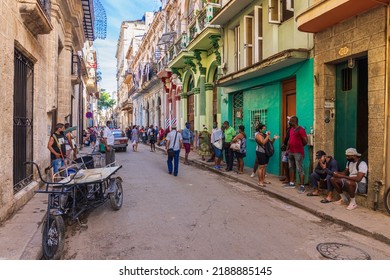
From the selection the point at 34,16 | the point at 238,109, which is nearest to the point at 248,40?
the point at 238,109

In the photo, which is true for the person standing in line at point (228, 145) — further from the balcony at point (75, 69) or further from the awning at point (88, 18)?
the balcony at point (75, 69)

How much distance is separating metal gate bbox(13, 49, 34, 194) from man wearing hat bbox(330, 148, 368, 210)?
6.56 meters

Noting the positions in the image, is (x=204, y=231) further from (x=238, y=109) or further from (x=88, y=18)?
(x=88, y=18)

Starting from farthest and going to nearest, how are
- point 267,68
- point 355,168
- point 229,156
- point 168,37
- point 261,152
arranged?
point 168,37 < point 229,156 < point 267,68 < point 261,152 < point 355,168

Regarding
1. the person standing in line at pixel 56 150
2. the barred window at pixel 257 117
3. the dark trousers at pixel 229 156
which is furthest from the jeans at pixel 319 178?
the person standing in line at pixel 56 150

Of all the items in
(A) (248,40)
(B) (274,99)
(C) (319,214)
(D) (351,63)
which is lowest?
(C) (319,214)

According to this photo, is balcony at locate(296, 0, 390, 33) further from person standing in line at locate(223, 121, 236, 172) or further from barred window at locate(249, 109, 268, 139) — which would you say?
person standing in line at locate(223, 121, 236, 172)

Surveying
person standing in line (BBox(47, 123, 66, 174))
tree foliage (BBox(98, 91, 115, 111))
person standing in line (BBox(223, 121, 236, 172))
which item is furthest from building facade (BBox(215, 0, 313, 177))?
tree foliage (BBox(98, 91, 115, 111))

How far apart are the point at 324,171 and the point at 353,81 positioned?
223cm

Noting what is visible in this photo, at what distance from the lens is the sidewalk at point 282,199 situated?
14.4 ft

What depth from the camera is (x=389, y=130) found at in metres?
6.11

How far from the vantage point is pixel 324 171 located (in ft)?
23.3

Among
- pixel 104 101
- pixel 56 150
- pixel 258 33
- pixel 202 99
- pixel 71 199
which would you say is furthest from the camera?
pixel 104 101

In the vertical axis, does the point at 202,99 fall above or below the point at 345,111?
above
